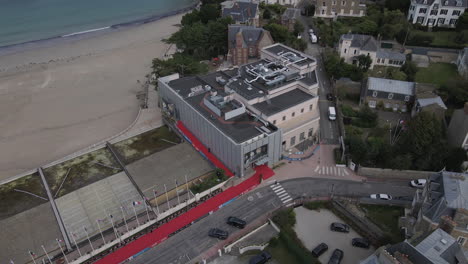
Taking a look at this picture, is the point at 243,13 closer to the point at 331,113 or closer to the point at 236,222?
the point at 331,113

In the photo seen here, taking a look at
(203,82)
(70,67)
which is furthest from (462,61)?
(70,67)

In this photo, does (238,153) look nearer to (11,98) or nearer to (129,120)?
(129,120)

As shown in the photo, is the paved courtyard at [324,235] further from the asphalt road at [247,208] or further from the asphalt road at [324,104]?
the asphalt road at [324,104]

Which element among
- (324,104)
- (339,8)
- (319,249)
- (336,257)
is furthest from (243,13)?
(336,257)

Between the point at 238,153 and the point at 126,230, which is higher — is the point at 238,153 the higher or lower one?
the higher one

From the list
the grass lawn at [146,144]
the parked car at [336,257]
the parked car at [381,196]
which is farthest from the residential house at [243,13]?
the parked car at [336,257]

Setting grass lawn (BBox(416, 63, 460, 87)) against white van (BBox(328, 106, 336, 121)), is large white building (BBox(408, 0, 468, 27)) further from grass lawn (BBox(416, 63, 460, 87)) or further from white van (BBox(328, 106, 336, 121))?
white van (BBox(328, 106, 336, 121))
